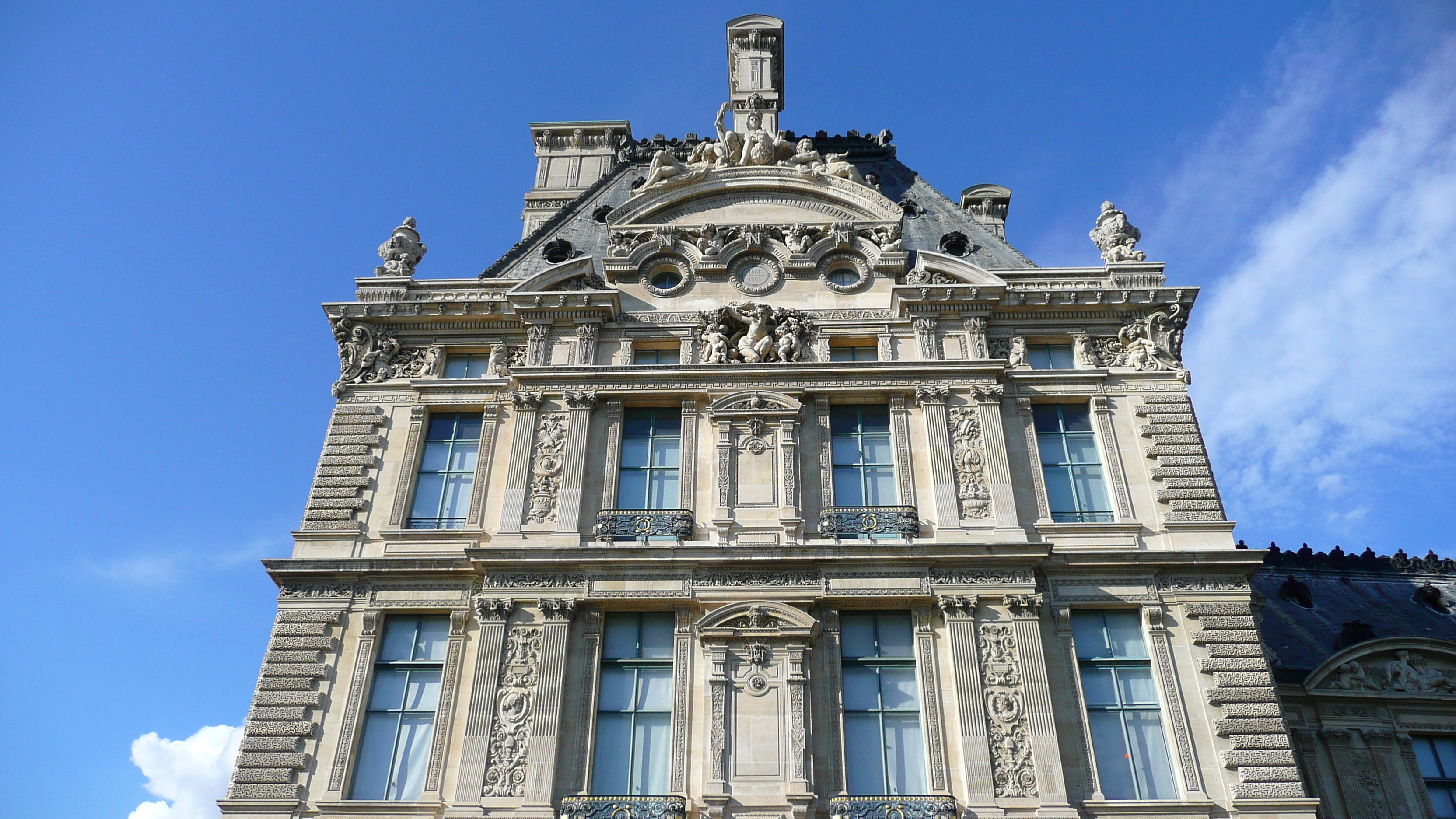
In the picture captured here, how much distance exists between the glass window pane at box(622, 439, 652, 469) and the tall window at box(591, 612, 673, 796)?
281cm

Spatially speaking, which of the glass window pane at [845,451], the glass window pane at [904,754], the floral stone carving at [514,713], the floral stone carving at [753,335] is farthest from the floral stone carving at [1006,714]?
the floral stone carving at [514,713]

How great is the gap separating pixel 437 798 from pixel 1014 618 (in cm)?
860

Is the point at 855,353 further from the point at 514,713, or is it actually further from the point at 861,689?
the point at 514,713

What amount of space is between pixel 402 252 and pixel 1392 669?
19276 millimetres

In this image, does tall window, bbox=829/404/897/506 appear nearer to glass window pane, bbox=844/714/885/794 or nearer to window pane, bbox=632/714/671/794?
glass window pane, bbox=844/714/885/794

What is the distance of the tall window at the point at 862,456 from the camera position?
1878 centimetres

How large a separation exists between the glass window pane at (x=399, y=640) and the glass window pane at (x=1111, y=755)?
399 inches

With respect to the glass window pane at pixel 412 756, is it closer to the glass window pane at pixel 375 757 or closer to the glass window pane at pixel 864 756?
the glass window pane at pixel 375 757

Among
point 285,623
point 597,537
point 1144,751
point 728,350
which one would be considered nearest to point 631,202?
point 728,350

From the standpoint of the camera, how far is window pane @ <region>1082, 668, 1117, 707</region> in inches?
661

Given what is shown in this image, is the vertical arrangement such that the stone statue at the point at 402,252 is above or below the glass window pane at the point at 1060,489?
above

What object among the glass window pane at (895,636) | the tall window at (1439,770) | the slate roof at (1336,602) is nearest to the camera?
the glass window pane at (895,636)

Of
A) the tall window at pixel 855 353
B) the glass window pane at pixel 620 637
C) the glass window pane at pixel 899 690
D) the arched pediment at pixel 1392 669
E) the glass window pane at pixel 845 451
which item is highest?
the tall window at pixel 855 353

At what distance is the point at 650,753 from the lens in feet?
Answer: 53.5
